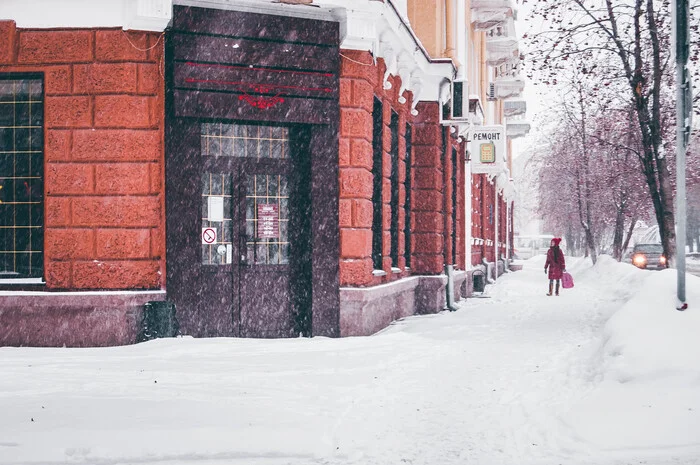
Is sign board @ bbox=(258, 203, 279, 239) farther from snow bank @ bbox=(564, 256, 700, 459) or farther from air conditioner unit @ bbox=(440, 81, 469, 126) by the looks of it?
air conditioner unit @ bbox=(440, 81, 469, 126)

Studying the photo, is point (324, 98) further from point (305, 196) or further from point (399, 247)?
point (399, 247)

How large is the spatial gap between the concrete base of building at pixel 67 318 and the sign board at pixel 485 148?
12810 mm

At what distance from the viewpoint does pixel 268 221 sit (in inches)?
424

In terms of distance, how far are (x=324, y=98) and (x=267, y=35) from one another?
1.17 m

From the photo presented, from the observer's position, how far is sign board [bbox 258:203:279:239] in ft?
35.2

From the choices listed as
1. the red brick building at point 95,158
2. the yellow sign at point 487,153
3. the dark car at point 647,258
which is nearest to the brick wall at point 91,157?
the red brick building at point 95,158

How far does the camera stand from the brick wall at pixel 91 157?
976cm

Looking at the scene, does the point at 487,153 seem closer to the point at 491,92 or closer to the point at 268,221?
the point at 491,92

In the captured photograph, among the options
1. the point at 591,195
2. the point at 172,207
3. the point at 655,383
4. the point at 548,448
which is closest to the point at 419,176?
the point at 172,207

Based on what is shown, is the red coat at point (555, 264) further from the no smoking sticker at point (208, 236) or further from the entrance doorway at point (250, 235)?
the no smoking sticker at point (208, 236)

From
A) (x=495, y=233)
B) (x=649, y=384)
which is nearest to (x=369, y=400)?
(x=649, y=384)

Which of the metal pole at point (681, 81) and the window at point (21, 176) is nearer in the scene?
the metal pole at point (681, 81)

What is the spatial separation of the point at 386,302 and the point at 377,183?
1991 millimetres

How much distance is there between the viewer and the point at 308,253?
10828 millimetres
